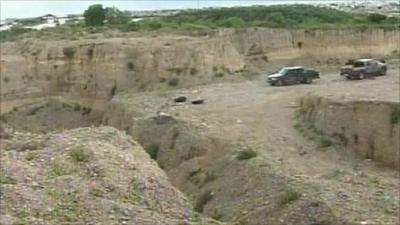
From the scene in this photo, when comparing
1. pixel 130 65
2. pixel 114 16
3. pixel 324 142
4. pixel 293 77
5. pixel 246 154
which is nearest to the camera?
pixel 246 154

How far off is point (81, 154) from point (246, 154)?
1352cm

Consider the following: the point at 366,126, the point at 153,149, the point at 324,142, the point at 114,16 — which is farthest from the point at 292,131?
the point at 114,16

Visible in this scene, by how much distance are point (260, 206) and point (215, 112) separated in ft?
51.4

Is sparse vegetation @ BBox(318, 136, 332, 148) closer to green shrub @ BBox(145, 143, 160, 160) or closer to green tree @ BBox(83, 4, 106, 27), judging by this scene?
green shrub @ BBox(145, 143, 160, 160)

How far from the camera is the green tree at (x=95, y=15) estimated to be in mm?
82688

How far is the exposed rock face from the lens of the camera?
107 ft

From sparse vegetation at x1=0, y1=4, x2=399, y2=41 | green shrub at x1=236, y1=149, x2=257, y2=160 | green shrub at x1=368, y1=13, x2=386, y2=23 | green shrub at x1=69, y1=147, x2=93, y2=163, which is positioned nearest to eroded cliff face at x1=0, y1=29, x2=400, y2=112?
sparse vegetation at x1=0, y1=4, x2=399, y2=41

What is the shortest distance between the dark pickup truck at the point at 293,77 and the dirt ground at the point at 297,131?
0.80m

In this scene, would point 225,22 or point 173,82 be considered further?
point 225,22

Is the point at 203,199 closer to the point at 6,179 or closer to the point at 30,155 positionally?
the point at 30,155

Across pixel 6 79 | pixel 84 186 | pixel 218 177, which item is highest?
pixel 84 186

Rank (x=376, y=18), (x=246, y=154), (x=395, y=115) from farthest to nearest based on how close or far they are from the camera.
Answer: (x=376, y=18) < (x=395, y=115) < (x=246, y=154)

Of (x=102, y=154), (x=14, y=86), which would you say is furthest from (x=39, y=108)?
(x=102, y=154)

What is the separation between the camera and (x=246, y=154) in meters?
31.2
